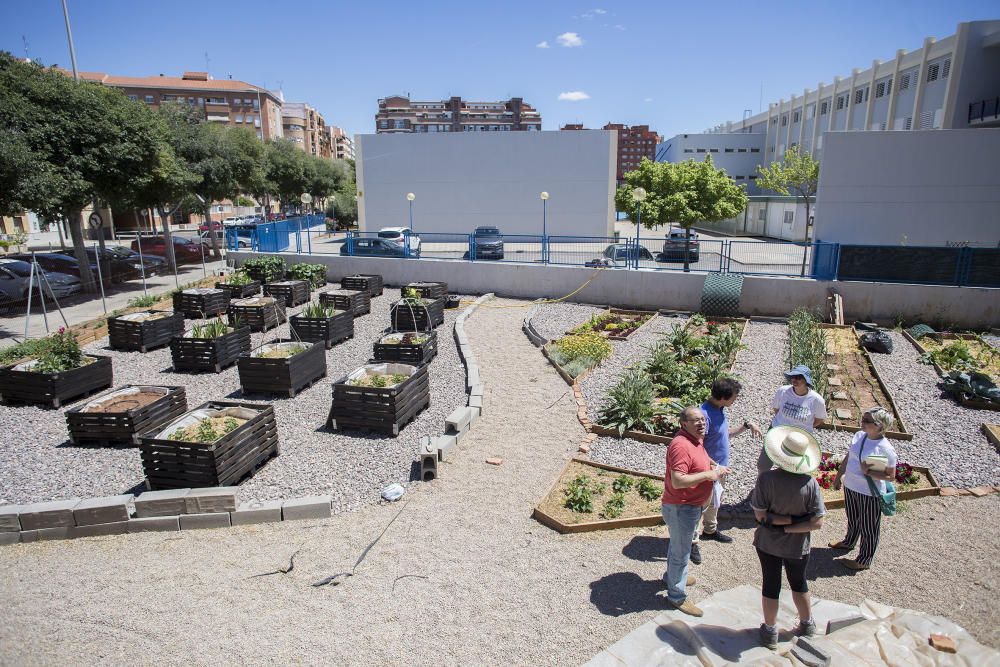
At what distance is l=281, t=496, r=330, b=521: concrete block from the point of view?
6.93 m

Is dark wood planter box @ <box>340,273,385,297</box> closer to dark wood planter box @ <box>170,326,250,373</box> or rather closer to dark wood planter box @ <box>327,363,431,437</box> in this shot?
dark wood planter box @ <box>170,326,250,373</box>

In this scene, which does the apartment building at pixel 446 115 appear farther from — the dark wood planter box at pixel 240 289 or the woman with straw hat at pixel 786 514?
the woman with straw hat at pixel 786 514

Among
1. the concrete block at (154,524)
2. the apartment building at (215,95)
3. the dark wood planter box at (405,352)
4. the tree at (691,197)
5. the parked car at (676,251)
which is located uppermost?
the apartment building at (215,95)

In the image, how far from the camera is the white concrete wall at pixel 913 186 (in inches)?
978

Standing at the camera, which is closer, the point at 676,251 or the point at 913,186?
the point at 676,251

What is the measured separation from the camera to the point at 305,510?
22.8ft

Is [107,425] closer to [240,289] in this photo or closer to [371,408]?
[371,408]

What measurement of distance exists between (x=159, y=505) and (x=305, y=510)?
5.45ft

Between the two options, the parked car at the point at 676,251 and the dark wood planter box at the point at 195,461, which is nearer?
the dark wood planter box at the point at 195,461

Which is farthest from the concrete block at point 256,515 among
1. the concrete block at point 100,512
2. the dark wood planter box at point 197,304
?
the dark wood planter box at point 197,304

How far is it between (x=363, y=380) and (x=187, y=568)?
14.7ft

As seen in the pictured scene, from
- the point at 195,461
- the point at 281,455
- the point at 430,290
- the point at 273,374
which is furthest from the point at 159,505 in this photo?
the point at 430,290

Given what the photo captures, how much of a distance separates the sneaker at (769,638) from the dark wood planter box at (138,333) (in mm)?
13986

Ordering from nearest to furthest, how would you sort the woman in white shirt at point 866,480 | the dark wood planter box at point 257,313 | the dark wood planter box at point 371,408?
1. the woman in white shirt at point 866,480
2. the dark wood planter box at point 371,408
3. the dark wood planter box at point 257,313
